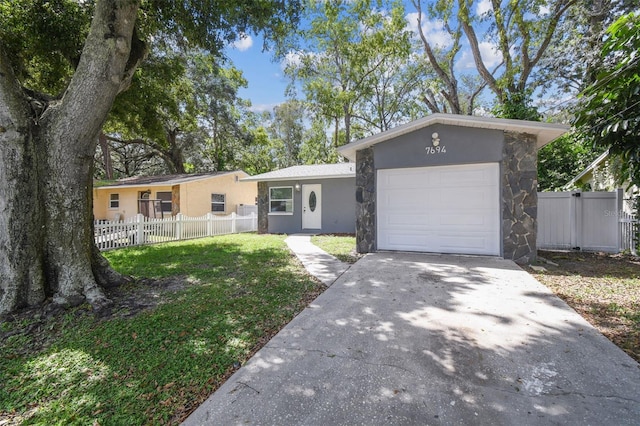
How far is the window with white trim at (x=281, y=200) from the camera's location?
13.6 meters

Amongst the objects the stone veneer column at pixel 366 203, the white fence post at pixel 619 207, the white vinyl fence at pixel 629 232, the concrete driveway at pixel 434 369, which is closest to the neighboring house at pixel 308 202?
the stone veneer column at pixel 366 203

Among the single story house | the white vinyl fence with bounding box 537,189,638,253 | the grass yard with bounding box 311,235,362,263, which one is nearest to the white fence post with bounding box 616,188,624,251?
the white vinyl fence with bounding box 537,189,638,253

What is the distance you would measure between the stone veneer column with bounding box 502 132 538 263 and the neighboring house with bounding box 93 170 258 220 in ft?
39.6

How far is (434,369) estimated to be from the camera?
2502mm

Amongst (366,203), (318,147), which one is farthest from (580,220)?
(318,147)

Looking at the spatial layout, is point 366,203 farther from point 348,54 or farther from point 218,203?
point 348,54

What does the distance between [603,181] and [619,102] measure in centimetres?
560

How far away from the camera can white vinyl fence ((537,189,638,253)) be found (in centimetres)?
772

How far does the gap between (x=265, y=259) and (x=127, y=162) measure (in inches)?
1026

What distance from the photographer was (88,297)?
397 centimetres

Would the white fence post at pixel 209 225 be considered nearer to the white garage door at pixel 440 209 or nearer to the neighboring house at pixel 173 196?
the neighboring house at pixel 173 196

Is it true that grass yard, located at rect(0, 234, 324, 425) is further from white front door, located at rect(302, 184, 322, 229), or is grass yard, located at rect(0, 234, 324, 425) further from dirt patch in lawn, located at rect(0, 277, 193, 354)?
white front door, located at rect(302, 184, 322, 229)

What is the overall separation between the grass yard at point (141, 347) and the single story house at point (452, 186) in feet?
10.7

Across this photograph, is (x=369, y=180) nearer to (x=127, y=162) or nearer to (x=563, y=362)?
(x=563, y=362)
